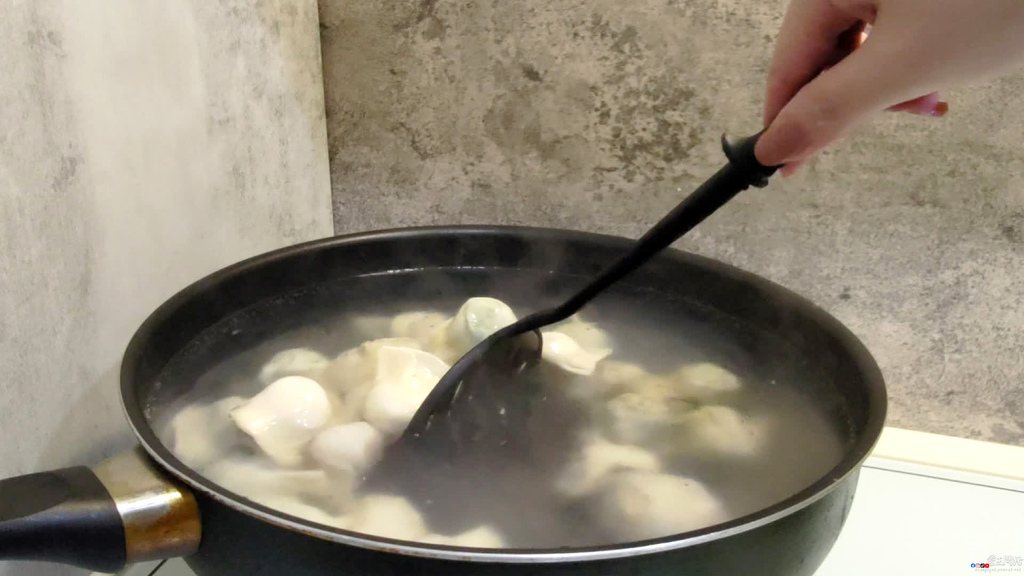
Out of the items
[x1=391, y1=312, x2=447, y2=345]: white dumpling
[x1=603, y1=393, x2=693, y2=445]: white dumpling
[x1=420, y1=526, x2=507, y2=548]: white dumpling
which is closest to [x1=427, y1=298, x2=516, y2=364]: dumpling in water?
[x1=391, y1=312, x2=447, y2=345]: white dumpling

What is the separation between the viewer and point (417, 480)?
22.2 inches

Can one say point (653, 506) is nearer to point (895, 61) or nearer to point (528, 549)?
point (528, 549)

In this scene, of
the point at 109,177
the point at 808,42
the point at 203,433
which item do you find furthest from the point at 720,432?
the point at 109,177

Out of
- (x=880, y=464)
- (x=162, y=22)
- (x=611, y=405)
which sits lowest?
(x=880, y=464)

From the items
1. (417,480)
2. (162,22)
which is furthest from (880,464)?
(162,22)

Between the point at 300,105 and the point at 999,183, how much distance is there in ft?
2.45

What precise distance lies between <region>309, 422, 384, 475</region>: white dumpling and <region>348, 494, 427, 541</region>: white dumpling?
0.04 m

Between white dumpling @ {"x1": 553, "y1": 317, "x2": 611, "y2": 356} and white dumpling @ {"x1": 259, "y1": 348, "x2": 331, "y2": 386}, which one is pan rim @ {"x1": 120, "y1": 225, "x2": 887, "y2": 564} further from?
white dumpling @ {"x1": 553, "y1": 317, "x2": 611, "y2": 356}

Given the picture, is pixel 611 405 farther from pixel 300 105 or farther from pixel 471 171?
pixel 300 105

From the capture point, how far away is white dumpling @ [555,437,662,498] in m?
0.57

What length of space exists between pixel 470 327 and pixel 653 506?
255 mm

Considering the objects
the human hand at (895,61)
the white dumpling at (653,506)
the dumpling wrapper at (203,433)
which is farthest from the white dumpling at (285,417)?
the human hand at (895,61)

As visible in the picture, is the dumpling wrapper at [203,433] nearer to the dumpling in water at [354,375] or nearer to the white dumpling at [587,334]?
the dumpling in water at [354,375]

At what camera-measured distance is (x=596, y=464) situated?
1.95 feet
